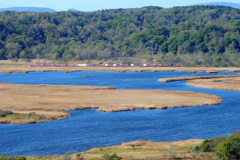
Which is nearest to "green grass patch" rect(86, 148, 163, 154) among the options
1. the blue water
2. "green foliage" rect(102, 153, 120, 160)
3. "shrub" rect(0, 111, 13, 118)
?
the blue water

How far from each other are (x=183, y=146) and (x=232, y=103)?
1573 inches

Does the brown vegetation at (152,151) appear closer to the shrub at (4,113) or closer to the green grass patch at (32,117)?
the green grass patch at (32,117)

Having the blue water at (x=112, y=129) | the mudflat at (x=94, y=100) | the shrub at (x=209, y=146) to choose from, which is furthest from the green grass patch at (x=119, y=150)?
the mudflat at (x=94, y=100)

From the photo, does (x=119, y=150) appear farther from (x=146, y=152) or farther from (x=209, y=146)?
(x=209, y=146)

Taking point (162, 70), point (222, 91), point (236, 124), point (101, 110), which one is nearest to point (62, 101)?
point (101, 110)

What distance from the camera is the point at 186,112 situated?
74.7 meters

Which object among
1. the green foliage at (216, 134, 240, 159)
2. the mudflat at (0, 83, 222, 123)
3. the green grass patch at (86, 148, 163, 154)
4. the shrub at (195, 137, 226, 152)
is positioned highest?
the green foliage at (216, 134, 240, 159)

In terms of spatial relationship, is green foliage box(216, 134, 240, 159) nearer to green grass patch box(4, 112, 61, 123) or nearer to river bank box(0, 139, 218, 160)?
river bank box(0, 139, 218, 160)

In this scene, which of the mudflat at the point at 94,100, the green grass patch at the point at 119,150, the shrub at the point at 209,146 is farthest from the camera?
the mudflat at the point at 94,100

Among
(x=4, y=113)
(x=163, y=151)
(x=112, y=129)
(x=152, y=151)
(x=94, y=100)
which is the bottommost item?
(x=94, y=100)

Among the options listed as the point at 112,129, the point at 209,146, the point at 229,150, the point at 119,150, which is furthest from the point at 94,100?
the point at 229,150

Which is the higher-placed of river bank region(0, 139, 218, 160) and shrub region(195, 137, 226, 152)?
shrub region(195, 137, 226, 152)

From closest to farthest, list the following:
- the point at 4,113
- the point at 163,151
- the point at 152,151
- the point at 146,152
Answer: the point at 163,151 → the point at 146,152 → the point at 152,151 → the point at 4,113

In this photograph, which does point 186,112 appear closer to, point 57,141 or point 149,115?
point 149,115
